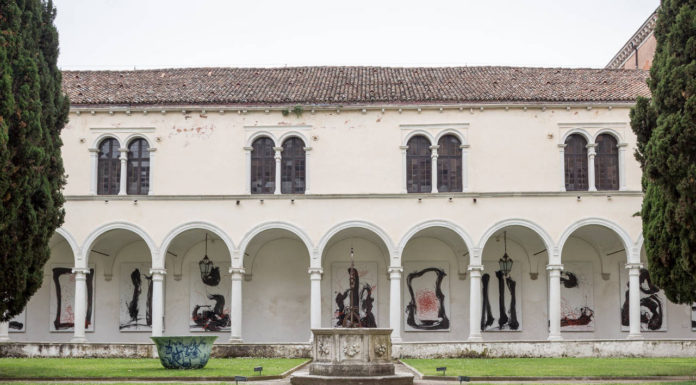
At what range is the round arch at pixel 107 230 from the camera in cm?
3100

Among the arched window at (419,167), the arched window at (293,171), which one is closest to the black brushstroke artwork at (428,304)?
the arched window at (419,167)

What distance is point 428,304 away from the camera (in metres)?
33.0

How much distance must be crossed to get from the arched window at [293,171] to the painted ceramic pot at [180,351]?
10.2 meters

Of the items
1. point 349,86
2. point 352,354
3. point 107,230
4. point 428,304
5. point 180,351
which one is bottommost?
point 180,351

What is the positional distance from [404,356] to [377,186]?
6.19 metres

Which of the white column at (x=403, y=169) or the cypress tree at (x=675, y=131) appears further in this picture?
the white column at (x=403, y=169)

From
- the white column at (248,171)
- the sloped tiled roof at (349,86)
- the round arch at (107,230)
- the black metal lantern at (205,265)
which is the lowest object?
the black metal lantern at (205,265)

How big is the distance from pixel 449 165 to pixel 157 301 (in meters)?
10.8

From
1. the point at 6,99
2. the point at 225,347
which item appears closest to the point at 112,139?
the point at 225,347

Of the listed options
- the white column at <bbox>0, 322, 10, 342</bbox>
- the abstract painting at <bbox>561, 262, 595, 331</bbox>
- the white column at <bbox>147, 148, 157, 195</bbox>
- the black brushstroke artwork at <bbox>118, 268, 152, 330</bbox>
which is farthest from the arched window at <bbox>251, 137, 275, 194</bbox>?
the abstract painting at <bbox>561, 262, 595, 331</bbox>

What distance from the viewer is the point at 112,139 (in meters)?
32.0

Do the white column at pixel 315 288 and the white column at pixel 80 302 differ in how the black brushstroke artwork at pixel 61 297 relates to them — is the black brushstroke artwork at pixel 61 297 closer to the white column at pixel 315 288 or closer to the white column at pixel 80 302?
the white column at pixel 80 302

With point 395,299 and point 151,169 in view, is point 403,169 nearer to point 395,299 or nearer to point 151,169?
point 395,299

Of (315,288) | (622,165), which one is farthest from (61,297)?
(622,165)
